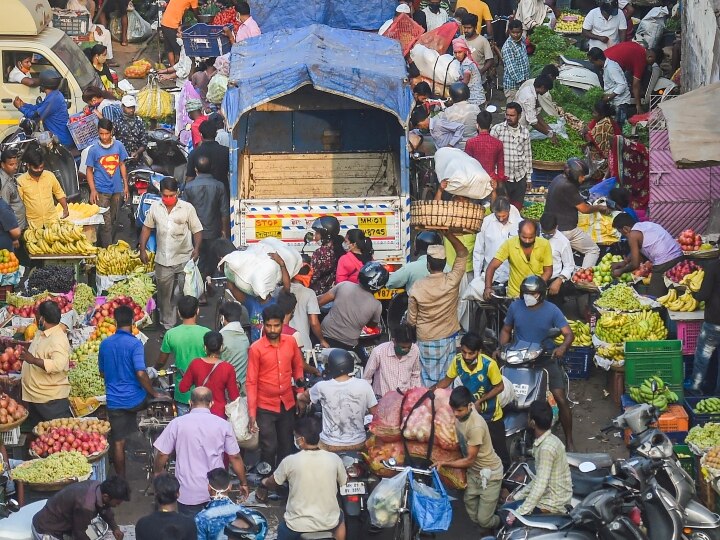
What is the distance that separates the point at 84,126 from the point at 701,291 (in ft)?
27.1

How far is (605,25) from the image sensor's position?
23.0 m

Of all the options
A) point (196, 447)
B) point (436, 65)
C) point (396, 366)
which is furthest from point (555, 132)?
point (196, 447)

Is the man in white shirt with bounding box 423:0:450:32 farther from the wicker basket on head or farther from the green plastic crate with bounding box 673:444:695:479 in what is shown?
the green plastic crate with bounding box 673:444:695:479

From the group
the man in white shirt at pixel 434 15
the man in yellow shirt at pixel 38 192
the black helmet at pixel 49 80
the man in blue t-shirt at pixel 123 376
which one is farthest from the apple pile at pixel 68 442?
the man in white shirt at pixel 434 15

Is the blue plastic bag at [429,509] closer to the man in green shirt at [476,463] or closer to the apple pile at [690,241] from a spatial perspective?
the man in green shirt at [476,463]

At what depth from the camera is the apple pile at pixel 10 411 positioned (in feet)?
41.4

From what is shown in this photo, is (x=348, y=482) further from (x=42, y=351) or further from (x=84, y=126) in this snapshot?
(x=84, y=126)

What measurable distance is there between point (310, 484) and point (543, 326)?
10.6 ft

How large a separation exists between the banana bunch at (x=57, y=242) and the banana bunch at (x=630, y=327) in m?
5.26

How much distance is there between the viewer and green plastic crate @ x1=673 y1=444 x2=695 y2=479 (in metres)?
12.5

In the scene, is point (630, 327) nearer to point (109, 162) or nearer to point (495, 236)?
point (495, 236)

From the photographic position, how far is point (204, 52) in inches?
883

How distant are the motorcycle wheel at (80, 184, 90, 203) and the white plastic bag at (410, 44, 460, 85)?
4855 mm

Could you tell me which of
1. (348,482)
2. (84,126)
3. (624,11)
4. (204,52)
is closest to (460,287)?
Result: (348,482)
